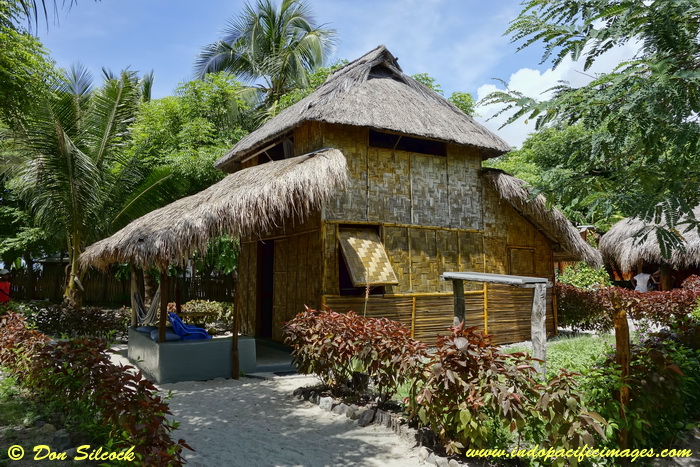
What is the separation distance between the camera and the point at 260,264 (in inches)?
405

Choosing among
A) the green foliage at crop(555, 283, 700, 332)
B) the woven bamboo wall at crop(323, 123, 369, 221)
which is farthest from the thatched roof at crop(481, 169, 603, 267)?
the woven bamboo wall at crop(323, 123, 369, 221)

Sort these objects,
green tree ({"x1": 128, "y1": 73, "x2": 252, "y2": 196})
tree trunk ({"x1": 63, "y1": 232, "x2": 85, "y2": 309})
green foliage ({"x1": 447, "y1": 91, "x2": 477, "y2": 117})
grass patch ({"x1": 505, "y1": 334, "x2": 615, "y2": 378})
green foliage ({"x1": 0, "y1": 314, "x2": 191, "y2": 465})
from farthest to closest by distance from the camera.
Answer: green foliage ({"x1": 447, "y1": 91, "x2": 477, "y2": 117}) → green tree ({"x1": 128, "y1": 73, "x2": 252, "y2": 196}) → tree trunk ({"x1": 63, "y1": 232, "x2": 85, "y2": 309}) → grass patch ({"x1": 505, "y1": 334, "x2": 615, "y2": 378}) → green foliage ({"x1": 0, "y1": 314, "x2": 191, "y2": 465})

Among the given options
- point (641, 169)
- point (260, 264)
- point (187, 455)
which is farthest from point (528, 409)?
point (260, 264)

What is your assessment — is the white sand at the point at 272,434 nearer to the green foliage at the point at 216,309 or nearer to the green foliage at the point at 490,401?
the green foliage at the point at 490,401

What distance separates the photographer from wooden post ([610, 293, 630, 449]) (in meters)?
3.37

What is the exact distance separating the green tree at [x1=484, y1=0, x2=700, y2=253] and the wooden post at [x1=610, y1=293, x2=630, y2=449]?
0.59 m

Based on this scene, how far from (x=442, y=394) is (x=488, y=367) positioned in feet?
1.39

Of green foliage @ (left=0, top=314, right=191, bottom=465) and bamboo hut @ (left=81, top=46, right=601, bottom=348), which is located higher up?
bamboo hut @ (left=81, top=46, right=601, bottom=348)

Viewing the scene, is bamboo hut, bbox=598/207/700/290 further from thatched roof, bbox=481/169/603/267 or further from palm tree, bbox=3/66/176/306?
palm tree, bbox=3/66/176/306

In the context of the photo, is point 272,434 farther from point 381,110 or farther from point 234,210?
point 381,110

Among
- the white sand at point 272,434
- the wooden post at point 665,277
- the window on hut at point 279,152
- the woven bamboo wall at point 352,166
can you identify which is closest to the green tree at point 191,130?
the window on hut at point 279,152

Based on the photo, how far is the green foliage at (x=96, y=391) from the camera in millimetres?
2799

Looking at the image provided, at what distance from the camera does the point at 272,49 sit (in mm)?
19312

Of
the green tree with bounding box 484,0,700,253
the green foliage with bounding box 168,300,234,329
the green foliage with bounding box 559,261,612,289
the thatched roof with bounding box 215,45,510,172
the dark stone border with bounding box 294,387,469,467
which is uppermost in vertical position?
the thatched roof with bounding box 215,45,510,172
